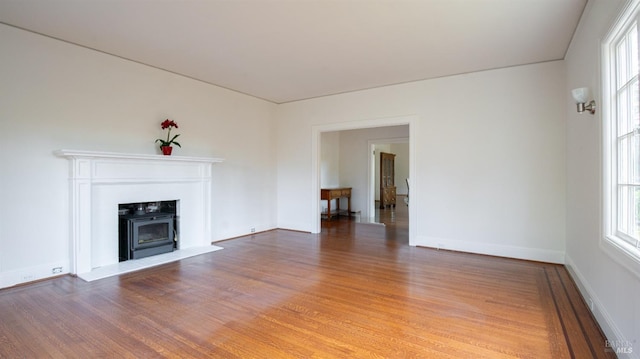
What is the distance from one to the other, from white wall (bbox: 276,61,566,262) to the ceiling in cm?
34

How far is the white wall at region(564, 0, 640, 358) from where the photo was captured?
1991mm

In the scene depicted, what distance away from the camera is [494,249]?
14.9ft

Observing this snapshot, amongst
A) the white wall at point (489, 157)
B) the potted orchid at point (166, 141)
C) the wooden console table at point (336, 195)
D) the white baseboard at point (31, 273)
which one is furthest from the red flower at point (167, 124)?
the wooden console table at point (336, 195)

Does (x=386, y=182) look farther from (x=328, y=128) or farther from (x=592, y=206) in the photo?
(x=592, y=206)

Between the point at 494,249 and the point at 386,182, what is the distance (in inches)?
264

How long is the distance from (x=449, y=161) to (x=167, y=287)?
4.27 m

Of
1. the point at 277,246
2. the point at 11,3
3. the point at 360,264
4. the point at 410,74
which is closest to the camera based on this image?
the point at 11,3

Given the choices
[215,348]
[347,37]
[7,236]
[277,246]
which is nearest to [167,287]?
[215,348]

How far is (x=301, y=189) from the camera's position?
6570mm

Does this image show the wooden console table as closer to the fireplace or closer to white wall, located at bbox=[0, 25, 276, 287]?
white wall, located at bbox=[0, 25, 276, 287]

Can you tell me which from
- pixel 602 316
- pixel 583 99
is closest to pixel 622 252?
pixel 602 316

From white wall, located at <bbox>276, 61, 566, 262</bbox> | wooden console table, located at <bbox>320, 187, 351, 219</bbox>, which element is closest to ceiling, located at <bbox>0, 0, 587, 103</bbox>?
white wall, located at <bbox>276, 61, 566, 262</bbox>

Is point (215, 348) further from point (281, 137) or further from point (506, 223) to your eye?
point (281, 137)

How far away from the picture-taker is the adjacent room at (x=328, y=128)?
89.7 inches
